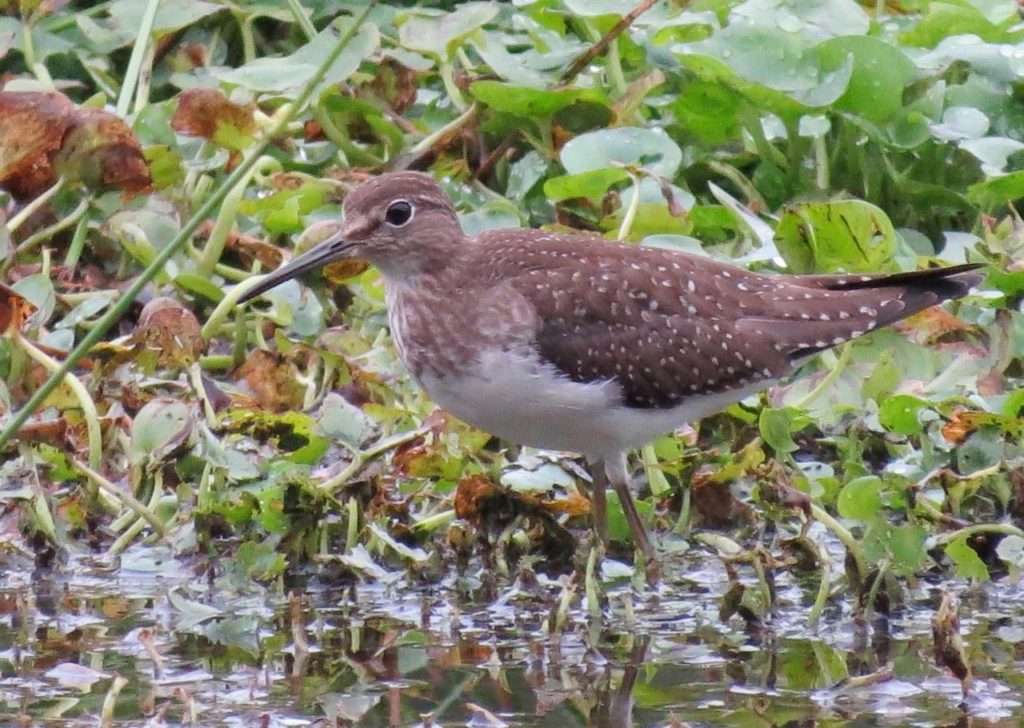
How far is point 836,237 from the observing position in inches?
272

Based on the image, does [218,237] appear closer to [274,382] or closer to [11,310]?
[274,382]

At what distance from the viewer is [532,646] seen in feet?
18.2

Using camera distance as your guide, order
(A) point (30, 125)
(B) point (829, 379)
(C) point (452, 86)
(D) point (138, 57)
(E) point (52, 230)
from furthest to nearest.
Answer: (D) point (138, 57) → (C) point (452, 86) → (E) point (52, 230) → (A) point (30, 125) → (B) point (829, 379)

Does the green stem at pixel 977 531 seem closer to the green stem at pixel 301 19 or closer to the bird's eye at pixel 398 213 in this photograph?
the bird's eye at pixel 398 213

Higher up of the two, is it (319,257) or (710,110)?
(710,110)

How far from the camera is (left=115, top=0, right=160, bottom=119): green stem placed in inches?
350

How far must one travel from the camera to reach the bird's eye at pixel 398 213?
643cm

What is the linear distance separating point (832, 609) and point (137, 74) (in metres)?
4.81

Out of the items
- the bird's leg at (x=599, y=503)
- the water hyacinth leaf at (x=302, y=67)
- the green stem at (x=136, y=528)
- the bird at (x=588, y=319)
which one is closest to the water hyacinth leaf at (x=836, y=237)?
the bird at (x=588, y=319)

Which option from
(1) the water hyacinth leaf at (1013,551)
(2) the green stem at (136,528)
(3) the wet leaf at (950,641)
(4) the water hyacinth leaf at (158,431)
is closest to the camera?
(3) the wet leaf at (950,641)

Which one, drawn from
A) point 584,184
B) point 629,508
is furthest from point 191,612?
point 584,184

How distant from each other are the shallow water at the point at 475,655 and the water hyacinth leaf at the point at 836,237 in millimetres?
1288

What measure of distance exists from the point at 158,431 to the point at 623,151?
254cm

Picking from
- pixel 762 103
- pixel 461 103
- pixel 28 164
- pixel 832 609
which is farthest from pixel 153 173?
pixel 832 609
